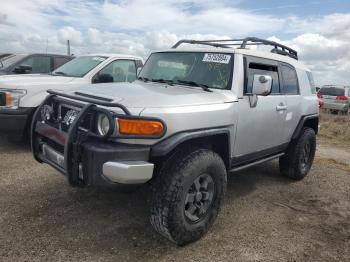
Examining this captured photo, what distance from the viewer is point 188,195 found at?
11.1 feet

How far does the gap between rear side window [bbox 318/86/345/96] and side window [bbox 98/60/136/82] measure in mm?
13063

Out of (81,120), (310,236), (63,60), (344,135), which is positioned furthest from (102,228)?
(344,135)

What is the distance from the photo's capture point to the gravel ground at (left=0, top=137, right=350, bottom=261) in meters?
3.26

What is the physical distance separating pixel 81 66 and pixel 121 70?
0.76 metres

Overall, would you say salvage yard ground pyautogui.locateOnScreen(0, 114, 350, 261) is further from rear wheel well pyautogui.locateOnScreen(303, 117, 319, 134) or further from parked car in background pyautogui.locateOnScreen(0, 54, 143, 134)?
rear wheel well pyautogui.locateOnScreen(303, 117, 319, 134)

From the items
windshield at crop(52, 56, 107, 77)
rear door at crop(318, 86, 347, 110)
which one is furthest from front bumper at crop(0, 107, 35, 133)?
rear door at crop(318, 86, 347, 110)

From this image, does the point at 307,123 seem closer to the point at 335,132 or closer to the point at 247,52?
the point at 247,52

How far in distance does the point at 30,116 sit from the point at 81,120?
3.30 meters

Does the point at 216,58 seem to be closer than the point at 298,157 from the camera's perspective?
Yes

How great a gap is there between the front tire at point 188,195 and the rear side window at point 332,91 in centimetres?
1574

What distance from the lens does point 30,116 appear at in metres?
6.02

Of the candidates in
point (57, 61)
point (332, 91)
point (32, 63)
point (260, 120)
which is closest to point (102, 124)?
point (260, 120)

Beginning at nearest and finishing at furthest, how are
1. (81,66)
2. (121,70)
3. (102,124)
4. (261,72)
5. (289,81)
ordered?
(102,124) < (261,72) < (289,81) < (81,66) < (121,70)

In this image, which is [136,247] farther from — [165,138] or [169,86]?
[169,86]
